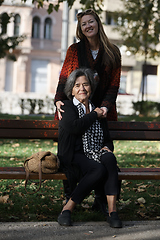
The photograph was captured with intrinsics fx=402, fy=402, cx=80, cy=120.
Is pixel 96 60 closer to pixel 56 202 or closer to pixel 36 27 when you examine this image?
pixel 56 202

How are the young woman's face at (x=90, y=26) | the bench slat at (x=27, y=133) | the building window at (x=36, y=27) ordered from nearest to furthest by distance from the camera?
the young woman's face at (x=90, y=26) < the bench slat at (x=27, y=133) < the building window at (x=36, y=27)

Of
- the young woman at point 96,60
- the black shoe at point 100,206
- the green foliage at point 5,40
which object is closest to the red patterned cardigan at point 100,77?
the young woman at point 96,60

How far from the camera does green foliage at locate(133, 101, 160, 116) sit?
18891mm

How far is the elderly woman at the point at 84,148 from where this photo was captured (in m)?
3.56

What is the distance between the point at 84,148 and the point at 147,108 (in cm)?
1545

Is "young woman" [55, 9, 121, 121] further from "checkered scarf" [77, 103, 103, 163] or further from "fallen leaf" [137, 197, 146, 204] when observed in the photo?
"fallen leaf" [137, 197, 146, 204]

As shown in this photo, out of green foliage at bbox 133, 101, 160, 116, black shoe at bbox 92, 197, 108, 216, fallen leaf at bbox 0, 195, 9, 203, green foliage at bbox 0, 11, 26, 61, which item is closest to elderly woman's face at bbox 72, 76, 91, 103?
black shoe at bbox 92, 197, 108, 216

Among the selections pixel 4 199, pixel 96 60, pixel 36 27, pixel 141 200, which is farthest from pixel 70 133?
pixel 36 27

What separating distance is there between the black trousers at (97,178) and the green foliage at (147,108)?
15.4 m

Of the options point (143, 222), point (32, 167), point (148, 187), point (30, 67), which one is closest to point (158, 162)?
point (148, 187)

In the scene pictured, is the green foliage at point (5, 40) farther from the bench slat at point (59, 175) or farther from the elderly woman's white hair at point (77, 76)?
the bench slat at point (59, 175)

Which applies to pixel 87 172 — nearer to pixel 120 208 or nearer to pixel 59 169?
pixel 59 169

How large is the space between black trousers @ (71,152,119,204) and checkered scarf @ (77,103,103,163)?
0.46ft

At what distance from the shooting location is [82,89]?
3936 mm
